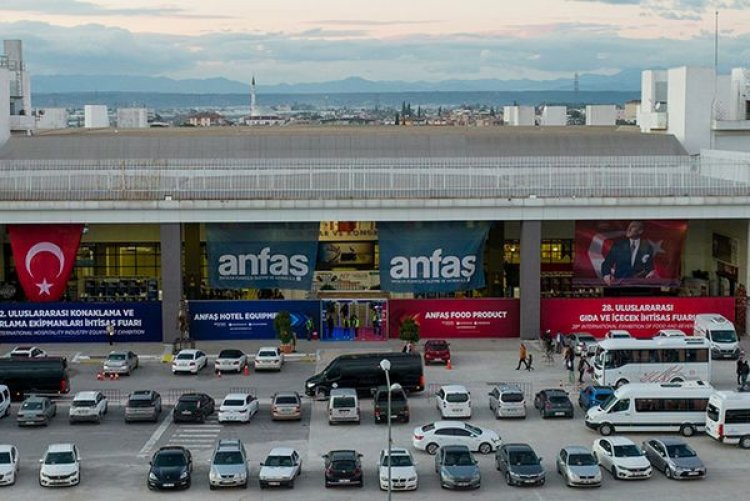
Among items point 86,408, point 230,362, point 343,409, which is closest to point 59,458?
point 86,408

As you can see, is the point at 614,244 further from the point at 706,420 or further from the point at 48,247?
the point at 48,247

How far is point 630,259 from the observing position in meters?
62.0

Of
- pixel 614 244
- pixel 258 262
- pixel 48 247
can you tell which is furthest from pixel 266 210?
pixel 614 244

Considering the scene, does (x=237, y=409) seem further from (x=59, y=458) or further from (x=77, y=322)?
(x=77, y=322)

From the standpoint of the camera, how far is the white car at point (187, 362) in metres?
52.7

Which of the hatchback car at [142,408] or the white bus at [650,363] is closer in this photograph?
the hatchback car at [142,408]

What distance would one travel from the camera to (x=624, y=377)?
48531 mm

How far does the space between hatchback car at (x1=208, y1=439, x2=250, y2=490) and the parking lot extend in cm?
35

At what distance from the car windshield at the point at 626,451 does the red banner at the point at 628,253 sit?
2484 cm

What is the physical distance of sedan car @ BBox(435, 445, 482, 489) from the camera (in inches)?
1415

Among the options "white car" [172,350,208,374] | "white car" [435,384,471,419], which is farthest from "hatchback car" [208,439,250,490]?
"white car" [172,350,208,374]

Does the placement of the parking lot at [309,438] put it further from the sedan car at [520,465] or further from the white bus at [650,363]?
the white bus at [650,363]

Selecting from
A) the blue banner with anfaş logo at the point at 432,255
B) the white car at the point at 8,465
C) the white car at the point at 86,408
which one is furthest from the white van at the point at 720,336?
the white car at the point at 8,465

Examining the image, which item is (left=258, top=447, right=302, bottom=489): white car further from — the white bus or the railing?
the railing
